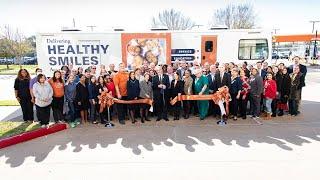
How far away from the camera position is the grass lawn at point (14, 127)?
280 inches

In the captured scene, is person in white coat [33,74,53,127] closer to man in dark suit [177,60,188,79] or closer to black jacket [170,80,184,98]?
black jacket [170,80,184,98]

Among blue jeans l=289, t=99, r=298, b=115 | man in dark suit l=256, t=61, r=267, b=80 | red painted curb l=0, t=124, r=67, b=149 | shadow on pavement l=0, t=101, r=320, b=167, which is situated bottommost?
shadow on pavement l=0, t=101, r=320, b=167

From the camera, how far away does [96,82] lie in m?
8.00

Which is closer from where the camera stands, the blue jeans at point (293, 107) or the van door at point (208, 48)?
the blue jeans at point (293, 107)

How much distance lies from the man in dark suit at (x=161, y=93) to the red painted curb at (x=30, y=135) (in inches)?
113

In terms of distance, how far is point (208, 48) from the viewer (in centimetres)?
1103

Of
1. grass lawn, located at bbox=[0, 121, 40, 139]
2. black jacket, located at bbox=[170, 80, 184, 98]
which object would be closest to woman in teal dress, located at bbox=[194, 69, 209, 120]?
black jacket, located at bbox=[170, 80, 184, 98]

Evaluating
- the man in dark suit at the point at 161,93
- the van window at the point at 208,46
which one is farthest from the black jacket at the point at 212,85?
the van window at the point at 208,46

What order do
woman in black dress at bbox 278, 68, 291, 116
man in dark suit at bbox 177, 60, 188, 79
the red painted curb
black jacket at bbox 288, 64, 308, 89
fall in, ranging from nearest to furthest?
the red painted curb
woman in black dress at bbox 278, 68, 291, 116
black jacket at bbox 288, 64, 308, 89
man in dark suit at bbox 177, 60, 188, 79

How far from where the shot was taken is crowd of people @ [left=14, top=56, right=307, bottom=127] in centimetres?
796

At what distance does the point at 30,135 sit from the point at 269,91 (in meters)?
7.07

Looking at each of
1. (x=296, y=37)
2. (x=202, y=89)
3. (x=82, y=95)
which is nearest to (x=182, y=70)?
(x=202, y=89)

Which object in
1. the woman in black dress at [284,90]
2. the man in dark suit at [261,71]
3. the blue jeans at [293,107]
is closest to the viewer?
the woman in black dress at [284,90]

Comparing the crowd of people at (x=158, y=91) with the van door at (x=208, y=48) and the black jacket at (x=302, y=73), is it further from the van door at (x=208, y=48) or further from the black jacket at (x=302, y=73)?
the van door at (x=208, y=48)
